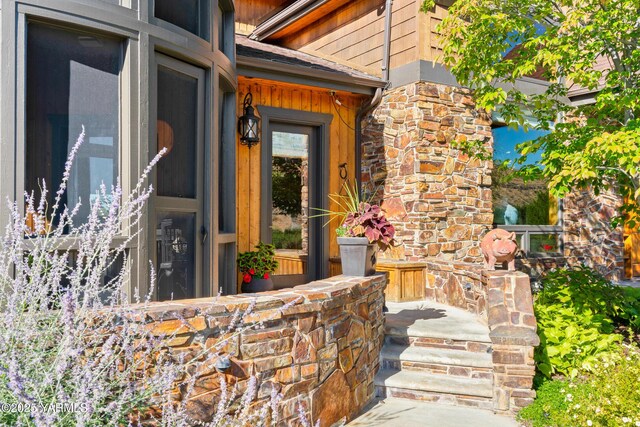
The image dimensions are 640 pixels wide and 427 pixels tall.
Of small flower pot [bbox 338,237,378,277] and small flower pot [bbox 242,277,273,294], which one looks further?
small flower pot [bbox 242,277,273,294]

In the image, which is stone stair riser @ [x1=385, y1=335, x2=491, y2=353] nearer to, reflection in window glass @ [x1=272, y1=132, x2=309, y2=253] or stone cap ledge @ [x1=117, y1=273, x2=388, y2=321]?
stone cap ledge @ [x1=117, y1=273, x2=388, y2=321]

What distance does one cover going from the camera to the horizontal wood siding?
6891 mm

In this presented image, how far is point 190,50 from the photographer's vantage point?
3.87m

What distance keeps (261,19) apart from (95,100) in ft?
22.4

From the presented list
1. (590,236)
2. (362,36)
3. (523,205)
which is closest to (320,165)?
(362,36)

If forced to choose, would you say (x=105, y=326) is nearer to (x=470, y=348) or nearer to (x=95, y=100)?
(x=95, y=100)

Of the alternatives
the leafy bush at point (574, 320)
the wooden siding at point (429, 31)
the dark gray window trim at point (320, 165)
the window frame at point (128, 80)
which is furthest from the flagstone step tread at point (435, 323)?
the wooden siding at point (429, 31)

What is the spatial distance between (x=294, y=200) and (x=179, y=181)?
3.34 m

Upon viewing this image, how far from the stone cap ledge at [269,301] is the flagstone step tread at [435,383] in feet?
3.03

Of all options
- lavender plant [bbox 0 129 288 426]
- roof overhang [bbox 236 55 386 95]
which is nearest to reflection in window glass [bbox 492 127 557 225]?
roof overhang [bbox 236 55 386 95]

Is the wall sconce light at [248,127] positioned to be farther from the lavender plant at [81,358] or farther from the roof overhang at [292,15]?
the lavender plant at [81,358]

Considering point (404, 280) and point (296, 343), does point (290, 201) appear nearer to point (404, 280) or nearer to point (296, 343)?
point (404, 280)

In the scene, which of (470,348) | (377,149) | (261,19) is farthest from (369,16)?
(470,348)

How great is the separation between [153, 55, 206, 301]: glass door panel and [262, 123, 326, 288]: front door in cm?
272
